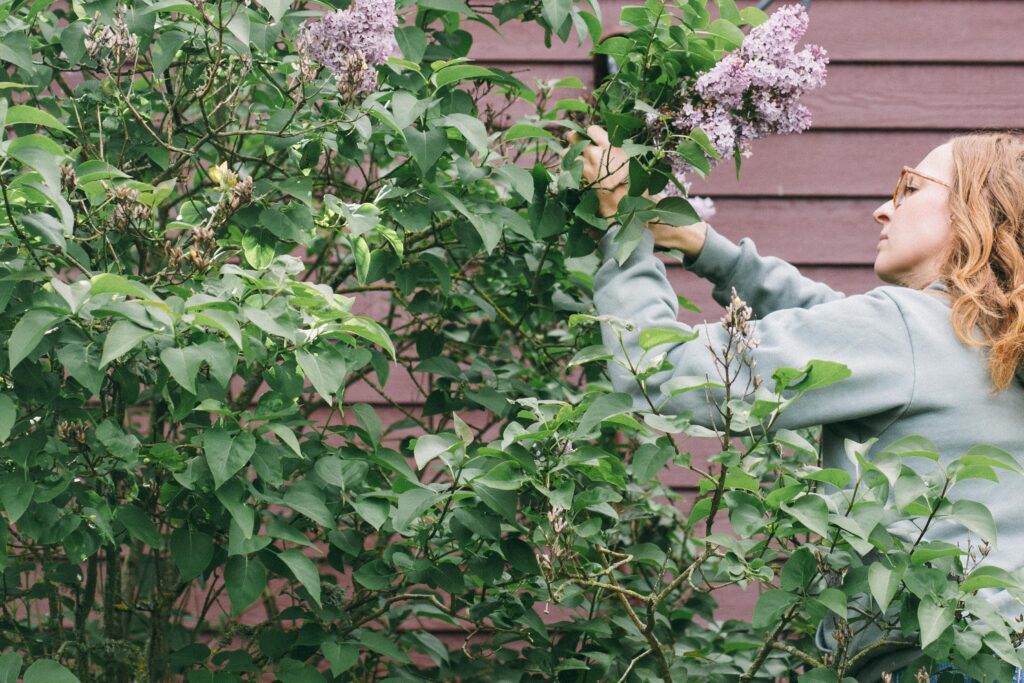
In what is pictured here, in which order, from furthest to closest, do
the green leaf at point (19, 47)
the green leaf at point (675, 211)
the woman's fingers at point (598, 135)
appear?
the woman's fingers at point (598, 135)
the green leaf at point (675, 211)
the green leaf at point (19, 47)

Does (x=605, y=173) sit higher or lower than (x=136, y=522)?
higher

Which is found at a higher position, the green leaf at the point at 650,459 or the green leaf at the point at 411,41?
the green leaf at the point at 411,41

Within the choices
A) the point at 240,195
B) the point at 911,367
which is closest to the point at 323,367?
the point at 240,195

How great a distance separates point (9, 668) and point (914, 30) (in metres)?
2.86

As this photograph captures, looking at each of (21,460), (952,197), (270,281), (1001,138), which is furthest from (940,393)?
(21,460)

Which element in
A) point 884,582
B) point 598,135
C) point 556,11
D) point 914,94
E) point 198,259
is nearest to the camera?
point 884,582

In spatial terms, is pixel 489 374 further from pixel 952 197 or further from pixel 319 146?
pixel 952 197

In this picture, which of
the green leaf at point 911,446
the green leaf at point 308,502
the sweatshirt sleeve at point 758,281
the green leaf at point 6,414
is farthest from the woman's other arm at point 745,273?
the green leaf at point 6,414

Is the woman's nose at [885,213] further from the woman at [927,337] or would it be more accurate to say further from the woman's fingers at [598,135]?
the woman's fingers at [598,135]

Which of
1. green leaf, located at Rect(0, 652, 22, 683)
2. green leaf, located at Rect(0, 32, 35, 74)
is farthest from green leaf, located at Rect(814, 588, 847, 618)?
green leaf, located at Rect(0, 32, 35, 74)

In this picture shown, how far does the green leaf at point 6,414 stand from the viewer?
4.86 feet

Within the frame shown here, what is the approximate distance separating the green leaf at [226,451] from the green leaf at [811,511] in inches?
28.9

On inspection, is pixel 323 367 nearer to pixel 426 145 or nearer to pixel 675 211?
pixel 426 145

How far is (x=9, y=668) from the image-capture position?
5.55 ft
